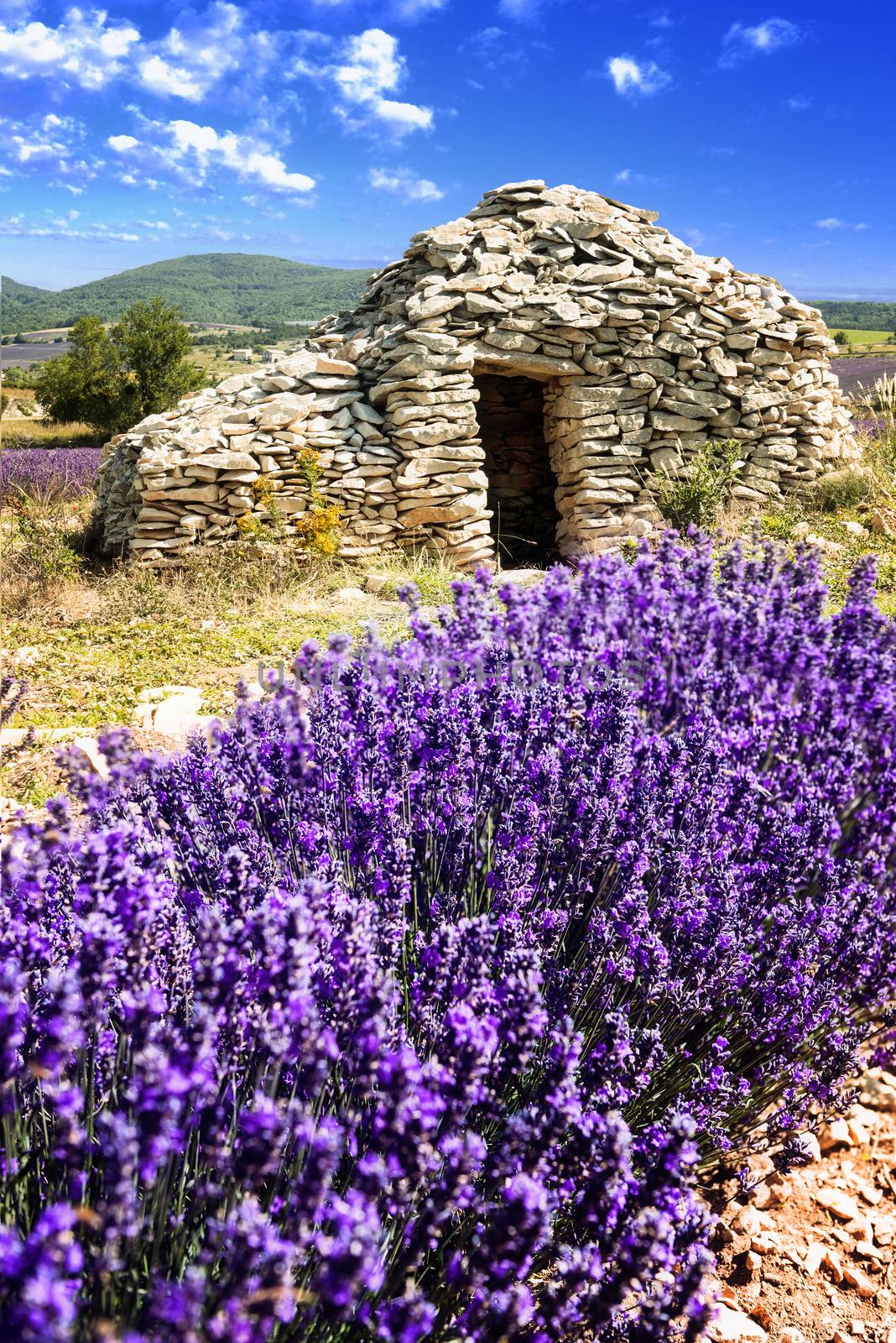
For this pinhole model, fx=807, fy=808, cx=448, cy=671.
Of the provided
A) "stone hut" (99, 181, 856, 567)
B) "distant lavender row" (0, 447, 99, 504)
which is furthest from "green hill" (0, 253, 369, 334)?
"stone hut" (99, 181, 856, 567)

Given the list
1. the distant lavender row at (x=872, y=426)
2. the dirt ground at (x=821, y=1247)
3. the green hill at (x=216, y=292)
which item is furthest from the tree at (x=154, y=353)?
the green hill at (x=216, y=292)

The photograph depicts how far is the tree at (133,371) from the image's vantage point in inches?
752

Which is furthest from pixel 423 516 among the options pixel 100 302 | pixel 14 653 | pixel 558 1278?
pixel 100 302

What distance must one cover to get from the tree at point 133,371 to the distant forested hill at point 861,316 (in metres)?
33.8

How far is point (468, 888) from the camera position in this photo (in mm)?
1911

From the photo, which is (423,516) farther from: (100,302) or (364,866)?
(100,302)

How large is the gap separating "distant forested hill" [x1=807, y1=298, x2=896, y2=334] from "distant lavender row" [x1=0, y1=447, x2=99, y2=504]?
3882 cm

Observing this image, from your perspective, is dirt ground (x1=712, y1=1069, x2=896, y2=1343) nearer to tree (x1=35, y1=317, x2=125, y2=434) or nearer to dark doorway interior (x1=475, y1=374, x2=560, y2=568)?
dark doorway interior (x1=475, y1=374, x2=560, y2=568)

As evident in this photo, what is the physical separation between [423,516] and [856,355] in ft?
99.7

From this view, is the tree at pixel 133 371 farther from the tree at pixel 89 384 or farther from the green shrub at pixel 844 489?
the green shrub at pixel 844 489

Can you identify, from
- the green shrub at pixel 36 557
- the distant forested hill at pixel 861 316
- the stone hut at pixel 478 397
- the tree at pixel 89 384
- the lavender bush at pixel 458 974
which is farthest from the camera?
the distant forested hill at pixel 861 316

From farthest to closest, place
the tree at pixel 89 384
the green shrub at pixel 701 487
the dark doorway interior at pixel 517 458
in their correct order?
the tree at pixel 89 384 < the dark doorway interior at pixel 517 458 < the green shrub at pixel 701 487

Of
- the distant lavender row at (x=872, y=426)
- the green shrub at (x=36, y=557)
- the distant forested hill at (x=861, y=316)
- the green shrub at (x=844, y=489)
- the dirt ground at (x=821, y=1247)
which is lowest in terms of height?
the dirt ground at (x=821, y=1247)

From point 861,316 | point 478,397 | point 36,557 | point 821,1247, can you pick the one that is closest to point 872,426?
point 478,397
